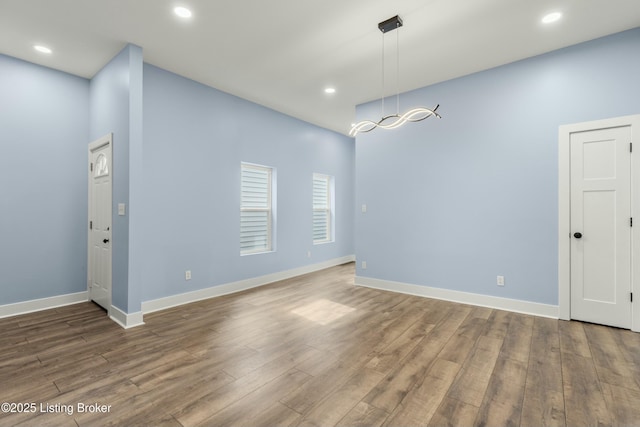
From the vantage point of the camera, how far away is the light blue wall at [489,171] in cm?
321

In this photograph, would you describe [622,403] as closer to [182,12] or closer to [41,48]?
[182,12]

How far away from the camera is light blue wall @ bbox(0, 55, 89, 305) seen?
339cm

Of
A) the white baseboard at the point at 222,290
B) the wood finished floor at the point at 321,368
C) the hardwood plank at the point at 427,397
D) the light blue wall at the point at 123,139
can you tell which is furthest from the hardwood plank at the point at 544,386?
the white baseboard at the point at 222,290

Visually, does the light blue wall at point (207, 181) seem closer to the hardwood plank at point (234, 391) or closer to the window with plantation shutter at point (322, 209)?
the window with plantation shutter at point (322, 209)

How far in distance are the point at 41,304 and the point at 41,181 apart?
1.53 m

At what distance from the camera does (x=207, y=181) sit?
424cm

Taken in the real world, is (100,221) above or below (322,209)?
below

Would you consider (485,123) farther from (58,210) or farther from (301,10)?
(58,210)

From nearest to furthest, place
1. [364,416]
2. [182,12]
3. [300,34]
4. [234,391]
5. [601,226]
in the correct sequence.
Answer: [364,416], [234,391], [182,12], [300,34], [601,226]

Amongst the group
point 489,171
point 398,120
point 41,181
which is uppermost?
point 398,120

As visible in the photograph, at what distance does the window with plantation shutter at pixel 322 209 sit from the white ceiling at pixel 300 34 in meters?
2.83

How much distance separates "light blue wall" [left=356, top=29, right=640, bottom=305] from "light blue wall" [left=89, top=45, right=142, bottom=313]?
3.36 m

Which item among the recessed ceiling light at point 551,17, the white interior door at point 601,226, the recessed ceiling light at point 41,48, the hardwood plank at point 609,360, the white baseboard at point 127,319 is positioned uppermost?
the recessed ceiling light at point 551,17

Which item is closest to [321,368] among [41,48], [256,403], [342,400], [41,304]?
[342,400]
